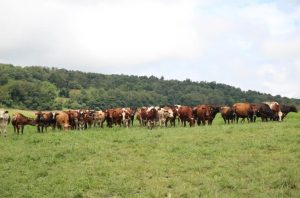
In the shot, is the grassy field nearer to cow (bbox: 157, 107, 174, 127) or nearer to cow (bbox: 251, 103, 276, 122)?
cow (bbox: 251, 103, 276, 122)

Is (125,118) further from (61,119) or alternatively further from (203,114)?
(203,114)

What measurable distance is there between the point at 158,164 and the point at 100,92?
92486 mm

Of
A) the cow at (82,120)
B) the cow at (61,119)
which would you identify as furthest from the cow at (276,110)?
the cow at (61,119)

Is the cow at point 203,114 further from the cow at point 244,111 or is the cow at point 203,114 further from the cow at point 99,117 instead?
the cow at point 99,117

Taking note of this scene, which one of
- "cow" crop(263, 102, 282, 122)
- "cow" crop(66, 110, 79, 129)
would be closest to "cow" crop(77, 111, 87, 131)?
"cow" crop(66, 110, 79, 129)

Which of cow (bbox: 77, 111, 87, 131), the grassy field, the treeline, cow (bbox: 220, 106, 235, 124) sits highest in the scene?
the treeline

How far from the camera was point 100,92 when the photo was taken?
361 feet

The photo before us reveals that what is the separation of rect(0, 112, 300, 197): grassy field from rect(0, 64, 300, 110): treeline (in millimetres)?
69384

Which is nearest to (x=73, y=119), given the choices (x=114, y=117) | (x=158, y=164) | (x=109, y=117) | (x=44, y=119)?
(x=44, y=119)

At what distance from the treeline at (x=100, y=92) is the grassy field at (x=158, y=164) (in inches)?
2732

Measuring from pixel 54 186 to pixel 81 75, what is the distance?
429 feet

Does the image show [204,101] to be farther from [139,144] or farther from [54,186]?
[54,186]

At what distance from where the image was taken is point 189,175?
16.8 meters

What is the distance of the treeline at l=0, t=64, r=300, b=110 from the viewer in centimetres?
9394
